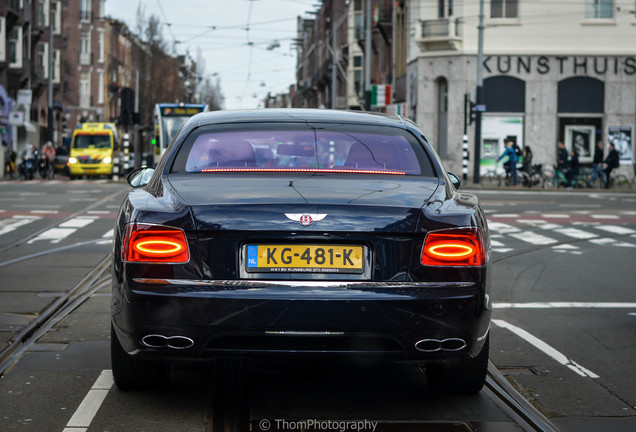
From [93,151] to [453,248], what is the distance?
4517 cm

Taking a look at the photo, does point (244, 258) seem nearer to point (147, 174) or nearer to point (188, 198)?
point (188, 198)

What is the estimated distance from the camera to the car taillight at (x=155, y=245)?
4941 millimetres

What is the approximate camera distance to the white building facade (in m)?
43.9

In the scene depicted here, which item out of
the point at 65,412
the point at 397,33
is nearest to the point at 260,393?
the point at 65,412

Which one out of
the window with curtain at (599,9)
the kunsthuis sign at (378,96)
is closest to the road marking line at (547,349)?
the kunsthuis sign at (378,96)

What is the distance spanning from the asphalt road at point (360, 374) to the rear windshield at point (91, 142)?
123 ft

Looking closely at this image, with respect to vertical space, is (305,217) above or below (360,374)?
above

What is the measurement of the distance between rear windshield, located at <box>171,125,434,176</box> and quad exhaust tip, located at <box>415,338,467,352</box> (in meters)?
1.11

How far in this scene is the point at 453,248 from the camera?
198 inches

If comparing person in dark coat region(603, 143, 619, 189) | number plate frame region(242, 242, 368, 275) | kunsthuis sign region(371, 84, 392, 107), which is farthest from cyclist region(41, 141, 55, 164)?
number plate frame region(242, 242, 368, 275)

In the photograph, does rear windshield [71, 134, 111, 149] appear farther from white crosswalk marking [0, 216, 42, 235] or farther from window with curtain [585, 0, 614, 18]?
white crosswalk marking [0, 216, 42, 235]

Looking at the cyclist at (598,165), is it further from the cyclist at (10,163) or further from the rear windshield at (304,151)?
the rear windshield at (304,151)

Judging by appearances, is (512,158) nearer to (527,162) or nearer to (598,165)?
(527,162)

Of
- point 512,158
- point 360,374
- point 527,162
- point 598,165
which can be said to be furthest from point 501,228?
point 598,165
